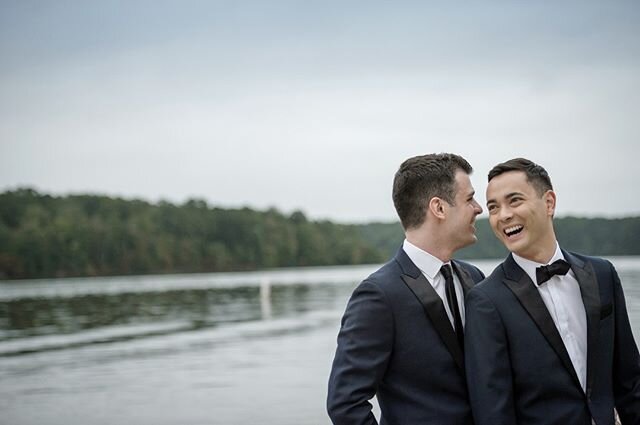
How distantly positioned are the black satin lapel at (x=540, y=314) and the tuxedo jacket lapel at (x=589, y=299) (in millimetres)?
85

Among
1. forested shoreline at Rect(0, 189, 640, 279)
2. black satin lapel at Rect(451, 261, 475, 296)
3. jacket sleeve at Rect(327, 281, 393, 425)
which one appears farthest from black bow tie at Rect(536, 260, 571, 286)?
forested shoreline at Rect(0, 189, 640, 279)

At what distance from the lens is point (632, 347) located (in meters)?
3.83

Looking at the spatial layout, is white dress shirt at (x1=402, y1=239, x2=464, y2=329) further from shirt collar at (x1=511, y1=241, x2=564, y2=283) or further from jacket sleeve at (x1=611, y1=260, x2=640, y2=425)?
jacket sleeve at (x1=611, y1=260, x2=640, y2=425)

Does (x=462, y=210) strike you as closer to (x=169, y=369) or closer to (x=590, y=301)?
(x=590, y=301)

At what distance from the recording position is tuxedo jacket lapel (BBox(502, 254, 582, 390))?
143 inches

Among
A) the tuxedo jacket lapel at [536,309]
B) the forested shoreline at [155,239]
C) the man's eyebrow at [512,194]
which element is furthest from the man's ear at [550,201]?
the forested shoreline at [155,239]

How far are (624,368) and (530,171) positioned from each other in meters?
0.89

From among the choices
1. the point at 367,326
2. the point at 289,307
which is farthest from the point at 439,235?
the point at 289,307

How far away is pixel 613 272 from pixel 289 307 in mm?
38164

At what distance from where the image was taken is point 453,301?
3.89 m

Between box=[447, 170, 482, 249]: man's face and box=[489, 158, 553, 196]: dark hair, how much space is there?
16 centimetres

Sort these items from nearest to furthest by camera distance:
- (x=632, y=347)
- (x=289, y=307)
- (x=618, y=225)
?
(x=632, y=347) < (x=289, y=307) < (x=618, y=225)

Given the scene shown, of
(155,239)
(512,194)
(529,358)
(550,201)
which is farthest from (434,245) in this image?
(155,239)

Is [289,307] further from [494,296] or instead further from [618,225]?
[494,296]
